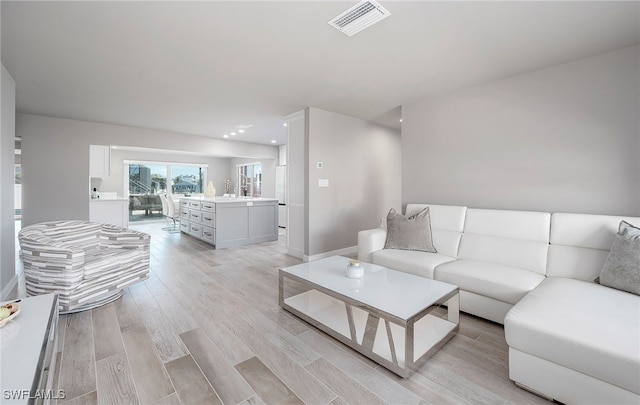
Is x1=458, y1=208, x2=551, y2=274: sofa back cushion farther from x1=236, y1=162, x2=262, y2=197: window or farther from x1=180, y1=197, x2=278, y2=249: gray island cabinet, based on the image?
x1=236, y1=162, x2=262, y2=197: window

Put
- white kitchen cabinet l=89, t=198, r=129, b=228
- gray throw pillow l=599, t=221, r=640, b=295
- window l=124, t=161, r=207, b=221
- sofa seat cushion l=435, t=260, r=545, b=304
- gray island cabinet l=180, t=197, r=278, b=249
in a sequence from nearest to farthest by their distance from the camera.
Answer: gray throw pillow l=599, t=221, r=640, b=295 → sofa seat cushion l=435, t=260, r=545, b=304 → gray island cabinet l=180, t=197, r=278, b=249 → white kitchen cabinet l=89, t=198, r=129, b=228 → window l=124, t=161, r=207, b=221

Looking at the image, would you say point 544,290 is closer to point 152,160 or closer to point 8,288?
point 8,288

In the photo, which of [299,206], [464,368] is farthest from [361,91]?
[464,368]

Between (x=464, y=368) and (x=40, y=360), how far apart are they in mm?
2267

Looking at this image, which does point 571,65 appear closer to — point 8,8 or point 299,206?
point 299,206

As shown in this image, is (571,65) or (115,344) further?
(571,65)

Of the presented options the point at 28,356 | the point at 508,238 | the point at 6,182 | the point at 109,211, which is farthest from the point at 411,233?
the point at 109,211

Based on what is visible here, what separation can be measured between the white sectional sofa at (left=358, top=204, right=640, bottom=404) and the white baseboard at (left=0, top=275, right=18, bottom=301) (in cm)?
381

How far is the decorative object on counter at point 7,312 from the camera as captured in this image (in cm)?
140

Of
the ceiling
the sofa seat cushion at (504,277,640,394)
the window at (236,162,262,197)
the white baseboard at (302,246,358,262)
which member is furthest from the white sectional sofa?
the window at (236,162,262,197)

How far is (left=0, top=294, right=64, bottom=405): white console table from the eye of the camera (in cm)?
102

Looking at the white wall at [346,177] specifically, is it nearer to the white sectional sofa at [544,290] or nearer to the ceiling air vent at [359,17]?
the white sectional sofa at [544,290]

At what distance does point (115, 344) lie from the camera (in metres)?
1.97

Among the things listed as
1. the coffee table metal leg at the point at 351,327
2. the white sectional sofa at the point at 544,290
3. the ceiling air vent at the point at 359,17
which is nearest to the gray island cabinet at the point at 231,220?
the white sectional sofa at the point at 544,290
